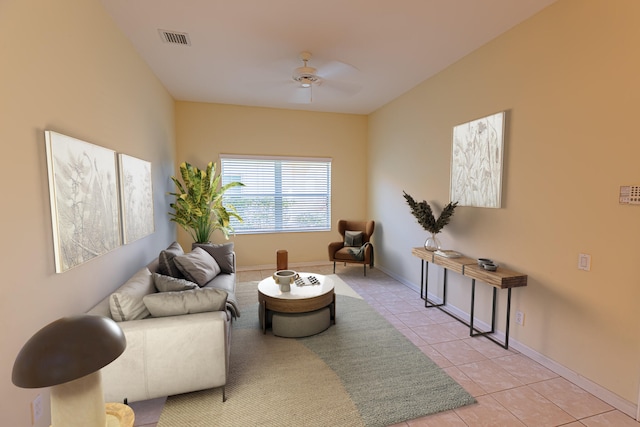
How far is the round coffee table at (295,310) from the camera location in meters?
3.00

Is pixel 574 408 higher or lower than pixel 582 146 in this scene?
lower

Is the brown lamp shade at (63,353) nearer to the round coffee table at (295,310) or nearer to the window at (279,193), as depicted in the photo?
the round coffee table at (295,310)

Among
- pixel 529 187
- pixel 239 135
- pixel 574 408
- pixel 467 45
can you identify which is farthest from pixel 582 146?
pixel 239 135

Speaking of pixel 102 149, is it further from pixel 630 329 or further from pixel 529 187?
pixel 630 329

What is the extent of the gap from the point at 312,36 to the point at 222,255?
2845mm

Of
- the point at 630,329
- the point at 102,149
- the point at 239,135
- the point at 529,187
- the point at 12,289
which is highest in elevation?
the point at 239,135

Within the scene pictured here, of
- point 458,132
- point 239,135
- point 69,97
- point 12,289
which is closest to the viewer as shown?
point 12,289

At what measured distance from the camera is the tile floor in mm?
1962

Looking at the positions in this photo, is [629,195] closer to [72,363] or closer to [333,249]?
[72,363]

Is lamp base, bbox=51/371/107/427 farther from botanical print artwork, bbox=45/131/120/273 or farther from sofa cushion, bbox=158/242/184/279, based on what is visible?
sofa cushion, bbox=158/242/184/279

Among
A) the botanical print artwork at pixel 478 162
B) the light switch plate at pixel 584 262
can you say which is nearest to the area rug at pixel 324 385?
the light switch plate at pixel 584 262

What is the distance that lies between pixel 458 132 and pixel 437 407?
2892 mm

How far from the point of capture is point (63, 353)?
909mm

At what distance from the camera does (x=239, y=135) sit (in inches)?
213
